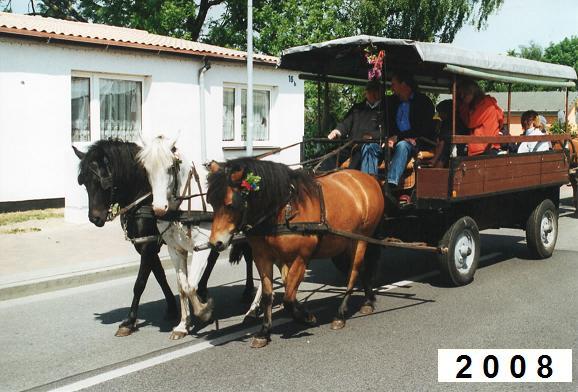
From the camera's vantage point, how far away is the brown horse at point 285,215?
560 cm

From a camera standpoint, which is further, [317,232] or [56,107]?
[56,107]

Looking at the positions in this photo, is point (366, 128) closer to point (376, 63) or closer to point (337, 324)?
point (376, 63)

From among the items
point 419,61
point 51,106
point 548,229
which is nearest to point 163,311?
point 419,61

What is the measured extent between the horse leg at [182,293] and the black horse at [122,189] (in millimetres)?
238

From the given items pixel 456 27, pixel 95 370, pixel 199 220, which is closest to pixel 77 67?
pixel 199 220

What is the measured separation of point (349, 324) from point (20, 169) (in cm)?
1002

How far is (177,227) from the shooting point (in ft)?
20.9

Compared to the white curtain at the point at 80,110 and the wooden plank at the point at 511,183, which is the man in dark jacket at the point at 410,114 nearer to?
the wooden plank at the point at 511,183

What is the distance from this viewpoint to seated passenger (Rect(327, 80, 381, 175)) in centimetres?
800

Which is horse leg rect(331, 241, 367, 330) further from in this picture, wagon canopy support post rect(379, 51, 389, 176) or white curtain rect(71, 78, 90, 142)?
white curtain rect(71, 78, 90, 142)

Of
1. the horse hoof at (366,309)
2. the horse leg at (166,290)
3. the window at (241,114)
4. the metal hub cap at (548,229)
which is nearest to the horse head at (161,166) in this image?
the horse leg at (166,290)

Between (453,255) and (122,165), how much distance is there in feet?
13.3

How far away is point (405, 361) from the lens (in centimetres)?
559

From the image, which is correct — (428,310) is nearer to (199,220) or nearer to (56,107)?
(199,220)
